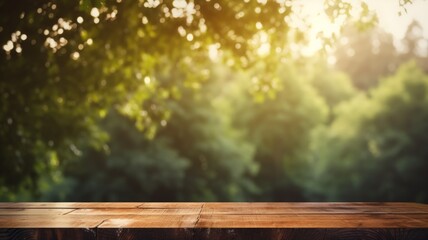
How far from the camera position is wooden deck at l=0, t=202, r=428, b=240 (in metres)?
2.50

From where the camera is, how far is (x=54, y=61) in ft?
24.5

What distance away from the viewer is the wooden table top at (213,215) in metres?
2.60

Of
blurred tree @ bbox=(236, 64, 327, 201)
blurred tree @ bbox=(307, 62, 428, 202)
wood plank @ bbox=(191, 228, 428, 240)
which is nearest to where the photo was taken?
wood plank @ bbox=(191, 228, 428, 240)

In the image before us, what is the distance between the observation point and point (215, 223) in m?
2.63

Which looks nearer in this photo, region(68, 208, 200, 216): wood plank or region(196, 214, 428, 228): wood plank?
region(196, 214, 428, 228): wood plank

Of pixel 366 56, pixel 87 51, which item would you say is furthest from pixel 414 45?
pixel 87 51

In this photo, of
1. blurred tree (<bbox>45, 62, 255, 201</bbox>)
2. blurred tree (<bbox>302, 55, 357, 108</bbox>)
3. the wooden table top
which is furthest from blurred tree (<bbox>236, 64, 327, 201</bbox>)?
the wooden table top

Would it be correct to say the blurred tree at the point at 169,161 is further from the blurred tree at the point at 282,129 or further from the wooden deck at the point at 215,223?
the wooden deck at the point at 215,223

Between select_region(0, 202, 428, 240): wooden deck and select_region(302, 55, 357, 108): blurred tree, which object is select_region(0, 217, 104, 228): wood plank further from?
select_region(302, 55, 357, 108): blurred tree

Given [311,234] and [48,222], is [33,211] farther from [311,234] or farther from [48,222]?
[311,234]

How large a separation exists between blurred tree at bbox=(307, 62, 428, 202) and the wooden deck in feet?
74.6

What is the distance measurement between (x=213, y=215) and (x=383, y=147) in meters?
24.7

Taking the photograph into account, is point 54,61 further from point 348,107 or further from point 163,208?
point 348,107

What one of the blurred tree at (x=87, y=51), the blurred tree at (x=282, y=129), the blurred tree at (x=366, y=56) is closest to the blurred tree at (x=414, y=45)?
the blurred tree at (x=366, y=56)
